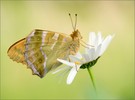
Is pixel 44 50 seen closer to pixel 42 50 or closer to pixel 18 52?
pixel 42 50

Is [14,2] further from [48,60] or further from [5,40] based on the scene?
[48,60]

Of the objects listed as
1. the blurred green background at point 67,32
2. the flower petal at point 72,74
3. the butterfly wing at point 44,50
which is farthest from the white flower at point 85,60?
the blurred green background at point 67,32

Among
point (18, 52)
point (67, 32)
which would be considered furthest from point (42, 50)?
point (67, 32)

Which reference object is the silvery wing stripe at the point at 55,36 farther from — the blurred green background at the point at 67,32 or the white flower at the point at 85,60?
the blurred green background at the point at 67,32

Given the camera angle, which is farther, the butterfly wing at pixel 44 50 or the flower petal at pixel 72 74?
the butterfly wing at pixel 44 50

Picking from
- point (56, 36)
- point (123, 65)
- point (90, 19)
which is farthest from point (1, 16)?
point (56, 36)
